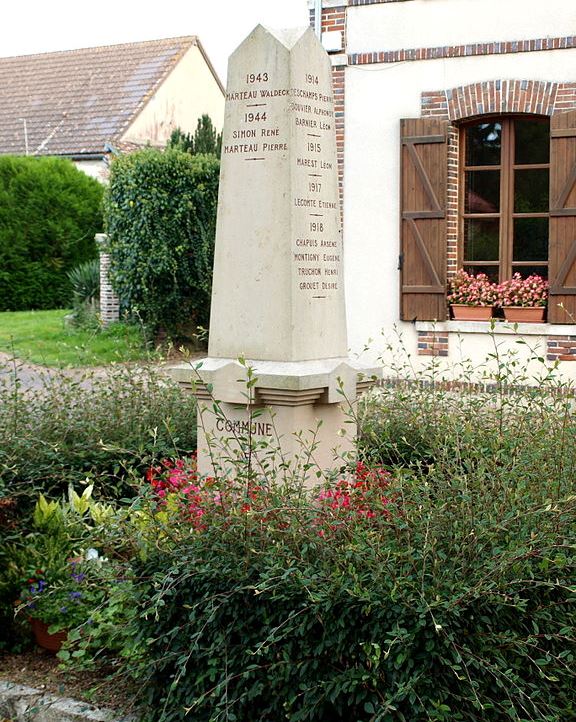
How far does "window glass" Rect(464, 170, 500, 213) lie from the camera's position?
438 inches

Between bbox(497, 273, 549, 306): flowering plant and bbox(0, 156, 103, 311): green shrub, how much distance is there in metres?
13.9

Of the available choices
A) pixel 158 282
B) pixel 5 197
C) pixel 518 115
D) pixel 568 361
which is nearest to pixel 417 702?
pixel 568 361

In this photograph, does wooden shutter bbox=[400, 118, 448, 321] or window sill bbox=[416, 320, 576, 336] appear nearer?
window sill bbox=[416, 320, 576, 336]

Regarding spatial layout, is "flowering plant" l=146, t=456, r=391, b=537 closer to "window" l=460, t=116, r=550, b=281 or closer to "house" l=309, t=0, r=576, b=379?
"house" l=309, t=0, r=576, b=379

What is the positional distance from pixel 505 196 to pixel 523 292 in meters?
1.01

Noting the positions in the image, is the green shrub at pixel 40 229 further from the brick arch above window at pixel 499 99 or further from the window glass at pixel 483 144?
the window glass at pixel 483 144

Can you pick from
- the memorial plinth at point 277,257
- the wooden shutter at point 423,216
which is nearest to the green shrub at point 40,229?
the wooden shutter at point 423,216

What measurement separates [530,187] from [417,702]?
849cm

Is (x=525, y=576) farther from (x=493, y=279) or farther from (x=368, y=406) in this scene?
(x=493, y=279)

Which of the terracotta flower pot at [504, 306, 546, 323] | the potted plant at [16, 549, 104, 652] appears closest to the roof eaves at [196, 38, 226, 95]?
the terracotta flower pot at [504, 306, 546, 323]

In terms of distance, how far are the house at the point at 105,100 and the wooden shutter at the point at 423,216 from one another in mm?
14099

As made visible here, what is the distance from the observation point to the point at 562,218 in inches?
416

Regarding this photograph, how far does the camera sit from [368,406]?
652 cm

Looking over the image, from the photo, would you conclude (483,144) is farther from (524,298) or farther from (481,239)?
(524,298)
